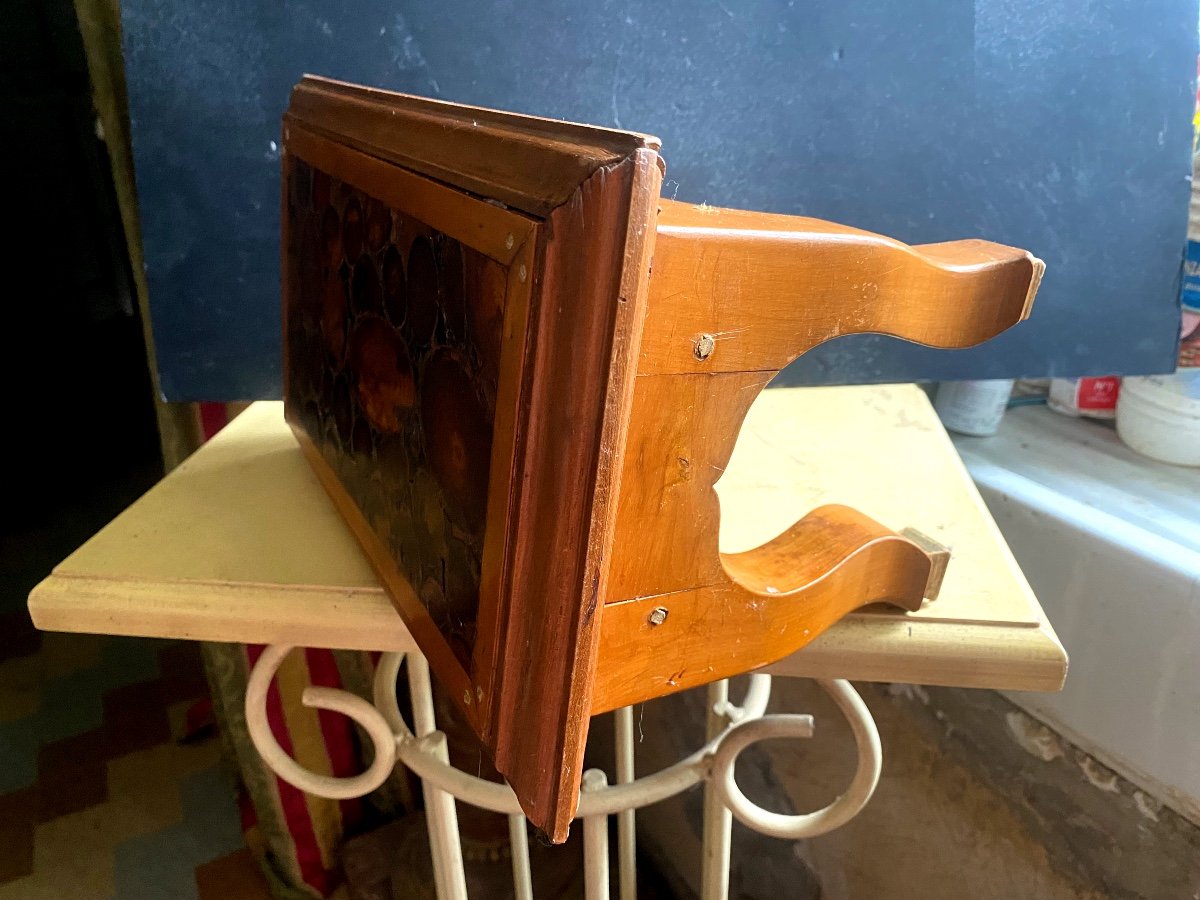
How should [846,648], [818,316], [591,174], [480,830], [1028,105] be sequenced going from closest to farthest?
[591,174] → [818,316] → [846,648] → [1028,105] → [480,830]

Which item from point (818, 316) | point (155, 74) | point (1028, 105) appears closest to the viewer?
point (818, 316)

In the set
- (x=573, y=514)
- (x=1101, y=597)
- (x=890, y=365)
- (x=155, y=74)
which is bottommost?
(x=1101, y=597)

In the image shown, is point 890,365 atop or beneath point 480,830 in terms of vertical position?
atop

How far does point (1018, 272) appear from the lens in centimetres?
47

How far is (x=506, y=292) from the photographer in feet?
1.17

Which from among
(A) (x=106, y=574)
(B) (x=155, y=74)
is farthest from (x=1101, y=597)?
(B) (x=155, y=74)

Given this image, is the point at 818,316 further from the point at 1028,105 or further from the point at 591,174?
the point at 1028,105

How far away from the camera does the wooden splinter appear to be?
1.08ft

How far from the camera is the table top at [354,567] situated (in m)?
0.52

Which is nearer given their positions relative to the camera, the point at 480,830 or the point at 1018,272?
the point at 1018,272

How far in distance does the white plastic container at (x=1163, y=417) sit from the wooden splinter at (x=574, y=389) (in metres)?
0.54

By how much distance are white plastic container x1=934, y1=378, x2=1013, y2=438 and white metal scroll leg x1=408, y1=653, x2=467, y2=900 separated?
0.64 meters

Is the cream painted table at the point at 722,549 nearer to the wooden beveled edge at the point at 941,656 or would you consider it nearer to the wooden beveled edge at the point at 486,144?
the wooden beveled edge at the point at 941,656

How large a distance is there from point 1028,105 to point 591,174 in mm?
741
